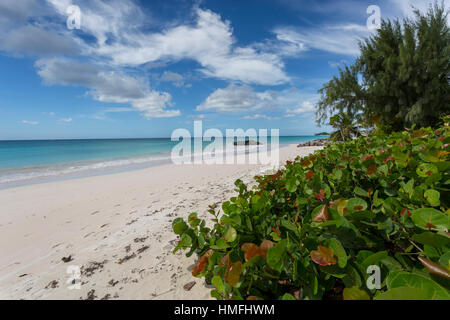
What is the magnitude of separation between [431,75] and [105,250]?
39.7ft

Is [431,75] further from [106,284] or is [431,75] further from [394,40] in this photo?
[106,284]

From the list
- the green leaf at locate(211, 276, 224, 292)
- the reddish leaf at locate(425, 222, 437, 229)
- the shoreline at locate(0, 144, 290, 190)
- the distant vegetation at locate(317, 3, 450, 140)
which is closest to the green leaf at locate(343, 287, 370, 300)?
the reddish leaf at locate(425, 222, 437, 229)

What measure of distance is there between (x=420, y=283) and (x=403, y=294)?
0.31 ft

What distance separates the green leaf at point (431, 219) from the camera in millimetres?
545

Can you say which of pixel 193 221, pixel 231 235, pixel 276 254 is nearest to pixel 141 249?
pixel 193 221

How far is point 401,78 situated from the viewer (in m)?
8.12

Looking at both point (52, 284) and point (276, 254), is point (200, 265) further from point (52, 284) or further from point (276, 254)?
point (52, 284)

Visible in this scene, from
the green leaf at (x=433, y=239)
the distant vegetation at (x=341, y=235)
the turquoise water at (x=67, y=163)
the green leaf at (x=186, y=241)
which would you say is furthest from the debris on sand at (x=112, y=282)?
the turquoise water at (x=67, y=163)

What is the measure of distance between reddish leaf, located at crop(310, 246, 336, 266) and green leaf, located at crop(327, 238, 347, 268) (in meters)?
0.02

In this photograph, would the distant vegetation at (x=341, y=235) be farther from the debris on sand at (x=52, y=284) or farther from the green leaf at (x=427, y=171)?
the debris on sand at (x=52, y=284)

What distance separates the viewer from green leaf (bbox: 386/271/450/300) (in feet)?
1.36

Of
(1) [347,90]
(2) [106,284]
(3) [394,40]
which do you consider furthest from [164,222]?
(3) [394,40]

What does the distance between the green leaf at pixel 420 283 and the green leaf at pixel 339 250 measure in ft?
0.32
